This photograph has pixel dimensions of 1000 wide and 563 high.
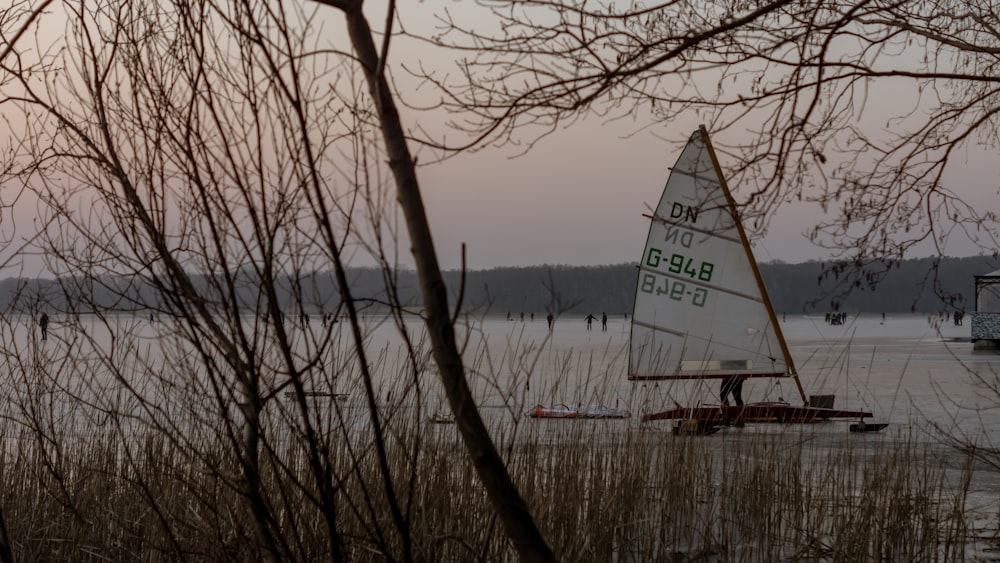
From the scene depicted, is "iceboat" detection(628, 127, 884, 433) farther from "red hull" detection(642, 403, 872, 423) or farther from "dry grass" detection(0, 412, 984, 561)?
"dry grass" detection(0, 412, 984, 561)

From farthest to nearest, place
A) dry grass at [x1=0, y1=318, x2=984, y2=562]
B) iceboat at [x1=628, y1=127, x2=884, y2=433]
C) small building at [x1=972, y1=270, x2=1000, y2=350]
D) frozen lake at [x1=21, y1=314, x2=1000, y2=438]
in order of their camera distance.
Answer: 1. small building at [x1=972, y1=270, x2=1000, y2=350]
2. iceboat at [x1=628, y1=127, x2=884, y2=433]
3. frozen lake at [x1=21, y1=314, x2=1000, y2=438]
4. dry grass at [x1=0, y1=318, x2=984, y2=562]

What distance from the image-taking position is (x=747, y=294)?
45.8 feet

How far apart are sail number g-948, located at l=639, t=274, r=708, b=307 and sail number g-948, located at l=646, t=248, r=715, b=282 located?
0.49 feet

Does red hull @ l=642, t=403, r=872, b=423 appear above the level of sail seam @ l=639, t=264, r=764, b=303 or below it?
below

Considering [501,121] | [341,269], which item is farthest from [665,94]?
[341,269]

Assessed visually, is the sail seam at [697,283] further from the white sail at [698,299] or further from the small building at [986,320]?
the small building at [986,320]

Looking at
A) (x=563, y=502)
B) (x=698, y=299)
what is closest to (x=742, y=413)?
(x=563, y=502)

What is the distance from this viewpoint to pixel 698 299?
1415cm

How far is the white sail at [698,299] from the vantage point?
45.1ft

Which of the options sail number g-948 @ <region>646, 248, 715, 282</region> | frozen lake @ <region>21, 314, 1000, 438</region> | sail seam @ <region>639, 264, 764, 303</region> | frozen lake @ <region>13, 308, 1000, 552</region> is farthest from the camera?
sail number g-948 @ <region>646, 248, 715, 282</region>

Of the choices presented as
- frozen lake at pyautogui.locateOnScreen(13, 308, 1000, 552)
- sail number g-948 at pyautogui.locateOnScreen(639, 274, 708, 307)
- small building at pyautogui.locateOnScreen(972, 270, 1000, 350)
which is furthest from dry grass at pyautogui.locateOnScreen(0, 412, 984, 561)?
small building at pyautogui.locateOnScreen(972, 270, 1000, 350)

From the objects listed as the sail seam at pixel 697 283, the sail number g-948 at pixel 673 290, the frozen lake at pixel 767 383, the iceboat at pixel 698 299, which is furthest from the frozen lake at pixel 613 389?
the sail number g-948 at pixel 673 290

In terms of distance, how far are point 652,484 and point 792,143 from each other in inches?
87.2

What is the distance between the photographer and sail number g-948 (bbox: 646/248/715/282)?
14141 mm
